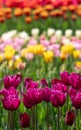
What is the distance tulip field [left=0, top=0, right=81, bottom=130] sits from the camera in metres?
2.88

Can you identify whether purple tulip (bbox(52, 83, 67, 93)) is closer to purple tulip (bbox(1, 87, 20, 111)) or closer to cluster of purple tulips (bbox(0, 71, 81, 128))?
cluster of purple tulips (bbox(0, 71, 81, 128))

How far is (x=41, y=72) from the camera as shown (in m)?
5.05

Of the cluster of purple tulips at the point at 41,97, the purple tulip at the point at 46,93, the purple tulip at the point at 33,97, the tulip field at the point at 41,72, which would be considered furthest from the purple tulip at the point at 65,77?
the purple tulip at the point at 33,97

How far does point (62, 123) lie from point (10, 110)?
1.86ft

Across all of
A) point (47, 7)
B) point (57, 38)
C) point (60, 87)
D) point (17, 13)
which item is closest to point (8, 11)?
point (17, 13)

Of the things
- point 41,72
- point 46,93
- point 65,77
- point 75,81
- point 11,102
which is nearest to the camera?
point 11,102

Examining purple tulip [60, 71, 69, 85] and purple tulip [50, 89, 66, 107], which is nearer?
purple tulip [50, 89, 66, 107]

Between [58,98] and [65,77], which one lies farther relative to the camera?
[65,77]

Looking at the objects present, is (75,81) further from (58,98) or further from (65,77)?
(58,98)

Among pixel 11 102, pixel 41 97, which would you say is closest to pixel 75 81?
pixel 41 97

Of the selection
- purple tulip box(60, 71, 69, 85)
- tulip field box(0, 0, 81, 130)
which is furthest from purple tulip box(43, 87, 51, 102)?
purple tulip box(60, 71, 69, 85)

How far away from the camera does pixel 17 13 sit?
8.42m

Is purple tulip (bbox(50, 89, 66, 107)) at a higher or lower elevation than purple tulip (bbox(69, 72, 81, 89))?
lower

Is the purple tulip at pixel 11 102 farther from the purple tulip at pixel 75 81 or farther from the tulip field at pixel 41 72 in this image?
the purple tulip at pixel 75 81
